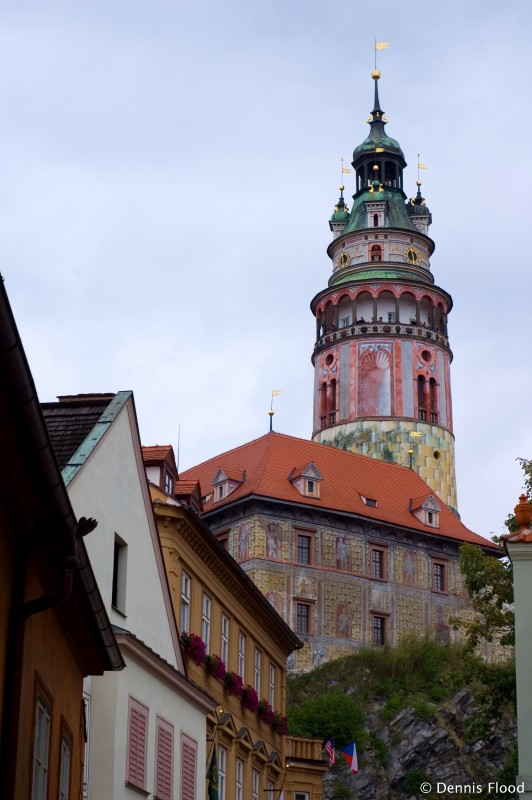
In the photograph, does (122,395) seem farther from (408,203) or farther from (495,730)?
(408,203)

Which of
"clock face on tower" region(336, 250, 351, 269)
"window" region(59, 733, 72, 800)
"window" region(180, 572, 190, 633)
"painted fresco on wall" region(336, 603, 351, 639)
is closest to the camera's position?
"window" region(59, 733, 72, 800)

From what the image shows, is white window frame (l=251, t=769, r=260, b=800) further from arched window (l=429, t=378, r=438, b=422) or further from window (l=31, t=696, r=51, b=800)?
arched window (l=429, t=378, r=438, b=422)

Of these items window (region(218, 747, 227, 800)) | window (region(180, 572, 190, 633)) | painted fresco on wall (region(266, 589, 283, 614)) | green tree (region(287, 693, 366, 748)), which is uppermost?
painted fresco on wall (region(266, 589, 283, 614))

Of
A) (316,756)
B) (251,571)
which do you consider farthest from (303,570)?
(316,756)

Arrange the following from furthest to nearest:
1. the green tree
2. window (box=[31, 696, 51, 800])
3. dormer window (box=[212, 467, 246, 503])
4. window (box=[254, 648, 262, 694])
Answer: dormer window (box=[212, 467, 246, 503]) → the green tree → window (box=[254, 648, 262, 694]) → window (box=[31, 696, 51, 800])

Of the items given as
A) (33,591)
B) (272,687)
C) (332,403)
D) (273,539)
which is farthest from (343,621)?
(33,591)

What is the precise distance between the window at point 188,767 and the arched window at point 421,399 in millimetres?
59120

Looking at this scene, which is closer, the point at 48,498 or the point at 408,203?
the point at 48,498

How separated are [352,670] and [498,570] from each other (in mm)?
30809

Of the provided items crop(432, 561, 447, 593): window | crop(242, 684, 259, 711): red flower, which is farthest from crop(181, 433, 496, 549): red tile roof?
crop(242, 684, 259, 711): red flower

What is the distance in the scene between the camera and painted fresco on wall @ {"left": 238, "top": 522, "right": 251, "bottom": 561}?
68188 millimetres

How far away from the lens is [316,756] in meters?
39.5

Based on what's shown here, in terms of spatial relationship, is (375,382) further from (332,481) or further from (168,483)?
(168,483)

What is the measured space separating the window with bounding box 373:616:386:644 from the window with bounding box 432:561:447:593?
10.4ft
